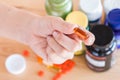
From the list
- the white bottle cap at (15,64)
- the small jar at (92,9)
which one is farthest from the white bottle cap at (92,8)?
the white bottle cap at (15,64)

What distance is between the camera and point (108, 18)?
0.80 metres

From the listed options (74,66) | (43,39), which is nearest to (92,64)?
(74,66)

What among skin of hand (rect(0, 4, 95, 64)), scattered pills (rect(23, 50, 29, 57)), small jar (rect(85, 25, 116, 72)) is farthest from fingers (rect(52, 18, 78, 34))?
scattered pills (rect(23, 50, 29, 57))

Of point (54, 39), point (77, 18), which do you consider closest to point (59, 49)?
point (54, 39)

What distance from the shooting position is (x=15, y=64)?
86cm

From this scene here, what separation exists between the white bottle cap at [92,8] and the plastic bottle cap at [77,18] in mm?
18

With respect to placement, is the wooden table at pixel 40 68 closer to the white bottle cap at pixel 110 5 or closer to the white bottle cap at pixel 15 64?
the white bottle cap at pixel 15 64

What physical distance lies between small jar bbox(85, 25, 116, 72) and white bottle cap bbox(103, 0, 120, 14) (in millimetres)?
82

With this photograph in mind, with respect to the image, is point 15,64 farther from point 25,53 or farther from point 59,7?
point 59,7

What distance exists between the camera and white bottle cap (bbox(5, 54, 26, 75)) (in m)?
0.85

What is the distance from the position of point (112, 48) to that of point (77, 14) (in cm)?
14

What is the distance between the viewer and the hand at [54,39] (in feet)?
2.14

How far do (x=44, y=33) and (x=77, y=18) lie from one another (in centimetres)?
15

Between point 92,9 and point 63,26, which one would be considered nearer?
point 63,26
